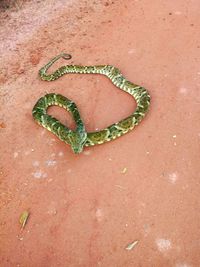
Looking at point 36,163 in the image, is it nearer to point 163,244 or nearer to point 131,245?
point 131,245

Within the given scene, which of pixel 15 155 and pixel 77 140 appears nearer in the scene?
pixel 77 140

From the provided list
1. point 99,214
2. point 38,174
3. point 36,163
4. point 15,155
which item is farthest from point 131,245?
point 15,155

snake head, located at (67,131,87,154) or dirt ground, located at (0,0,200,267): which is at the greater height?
snake head, located at (67,131,87,154)

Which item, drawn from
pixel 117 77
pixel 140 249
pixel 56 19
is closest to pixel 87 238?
pixel 140 249

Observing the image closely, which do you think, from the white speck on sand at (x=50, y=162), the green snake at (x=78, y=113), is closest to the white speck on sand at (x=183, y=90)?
the green snake at (x=78, y=113)

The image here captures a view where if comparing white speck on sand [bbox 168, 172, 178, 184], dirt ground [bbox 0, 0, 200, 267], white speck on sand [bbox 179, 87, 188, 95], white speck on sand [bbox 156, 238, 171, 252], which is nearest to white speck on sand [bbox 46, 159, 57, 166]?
dirt ground [bbox 0, 0, 200, 267]

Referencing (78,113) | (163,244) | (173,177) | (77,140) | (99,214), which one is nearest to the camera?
(163,244)

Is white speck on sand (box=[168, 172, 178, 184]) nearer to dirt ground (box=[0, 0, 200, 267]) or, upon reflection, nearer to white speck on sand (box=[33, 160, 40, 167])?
dirt ground (box=[0, 0, 200, 267])
